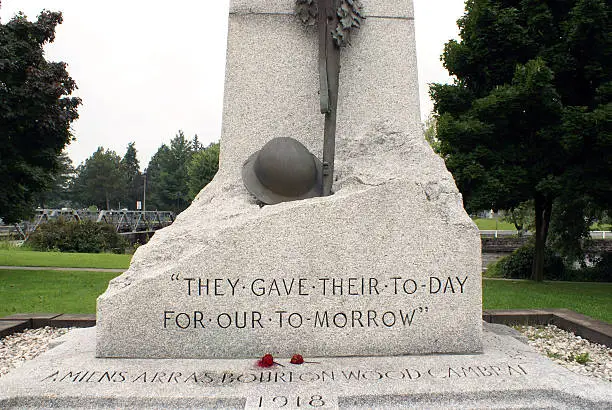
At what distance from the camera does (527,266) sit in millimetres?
16516

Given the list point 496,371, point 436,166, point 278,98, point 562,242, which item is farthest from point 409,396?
point 562,242

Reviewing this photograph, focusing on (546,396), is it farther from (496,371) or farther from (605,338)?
(605,338)

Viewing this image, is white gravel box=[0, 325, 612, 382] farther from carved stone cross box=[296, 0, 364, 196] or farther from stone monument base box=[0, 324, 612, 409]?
carved stone cross box=[296, 0, 364, 196]

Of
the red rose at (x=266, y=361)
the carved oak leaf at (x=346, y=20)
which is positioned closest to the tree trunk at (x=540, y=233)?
the carved oak leaf at (x=346, y=20)

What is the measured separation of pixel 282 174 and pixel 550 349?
11.7 ft

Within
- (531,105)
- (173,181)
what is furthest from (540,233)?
(173,181)

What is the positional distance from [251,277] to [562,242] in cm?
1504

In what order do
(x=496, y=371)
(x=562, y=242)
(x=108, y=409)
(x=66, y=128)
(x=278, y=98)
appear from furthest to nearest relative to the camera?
(x=562, y=242)
(x=66, y=128)
(x=278, y=98)
(x=496, y=371)
(x=108, y=409)

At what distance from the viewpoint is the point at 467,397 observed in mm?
3492

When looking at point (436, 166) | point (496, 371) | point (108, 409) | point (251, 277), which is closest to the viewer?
point (108, 409)

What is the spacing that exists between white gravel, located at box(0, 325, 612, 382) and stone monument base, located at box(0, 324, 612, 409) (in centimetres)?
123

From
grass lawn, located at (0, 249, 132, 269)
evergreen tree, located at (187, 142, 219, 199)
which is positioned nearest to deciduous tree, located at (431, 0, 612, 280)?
grass lawn, located at (0, 249, 132, 269)

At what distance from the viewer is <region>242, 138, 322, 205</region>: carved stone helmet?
4918 mm

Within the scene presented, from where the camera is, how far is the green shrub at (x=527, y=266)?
16516 mm
